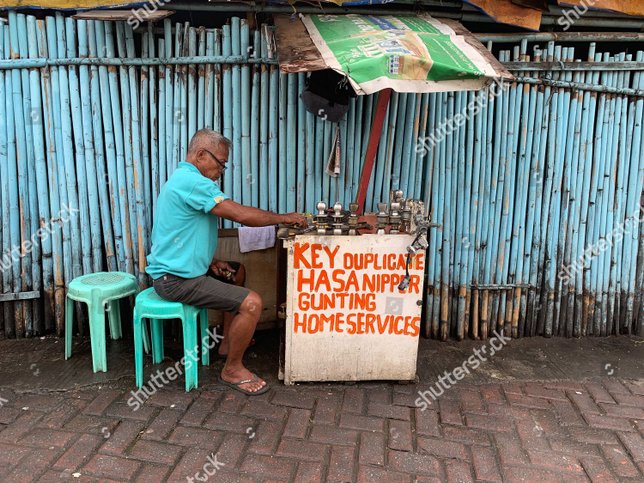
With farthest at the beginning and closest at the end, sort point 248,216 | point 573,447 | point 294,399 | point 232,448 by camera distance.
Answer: point 294,399
point 248,216
point 573,447
point 232,448

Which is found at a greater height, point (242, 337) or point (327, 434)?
point (242, 337)

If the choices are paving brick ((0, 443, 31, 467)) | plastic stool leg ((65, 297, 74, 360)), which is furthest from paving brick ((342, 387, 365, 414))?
plastic stool leg ((65, 297, 74, 360))

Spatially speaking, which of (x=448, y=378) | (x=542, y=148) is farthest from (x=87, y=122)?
(x=542, y=148)

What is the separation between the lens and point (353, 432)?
3354 mm

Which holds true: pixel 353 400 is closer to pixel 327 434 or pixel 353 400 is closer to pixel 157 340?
pixel 327 434

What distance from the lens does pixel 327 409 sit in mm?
3590

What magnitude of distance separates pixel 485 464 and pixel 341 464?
2.67 ft

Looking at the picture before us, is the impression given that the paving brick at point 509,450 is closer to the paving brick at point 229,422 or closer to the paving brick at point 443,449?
the paving brick at point 443,449

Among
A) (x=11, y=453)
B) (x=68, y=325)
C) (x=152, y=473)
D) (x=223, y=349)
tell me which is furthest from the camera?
(x=223, y=349)

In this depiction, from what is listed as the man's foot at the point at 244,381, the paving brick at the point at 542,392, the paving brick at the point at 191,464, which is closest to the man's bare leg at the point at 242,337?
the man's foot at the point at 244,381

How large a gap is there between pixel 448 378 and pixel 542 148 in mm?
2015

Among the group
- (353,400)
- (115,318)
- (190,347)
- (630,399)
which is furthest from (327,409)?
(630,399)

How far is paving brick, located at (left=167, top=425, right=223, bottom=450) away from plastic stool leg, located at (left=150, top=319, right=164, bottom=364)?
0.88 meters

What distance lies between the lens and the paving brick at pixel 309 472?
9.64 ft
